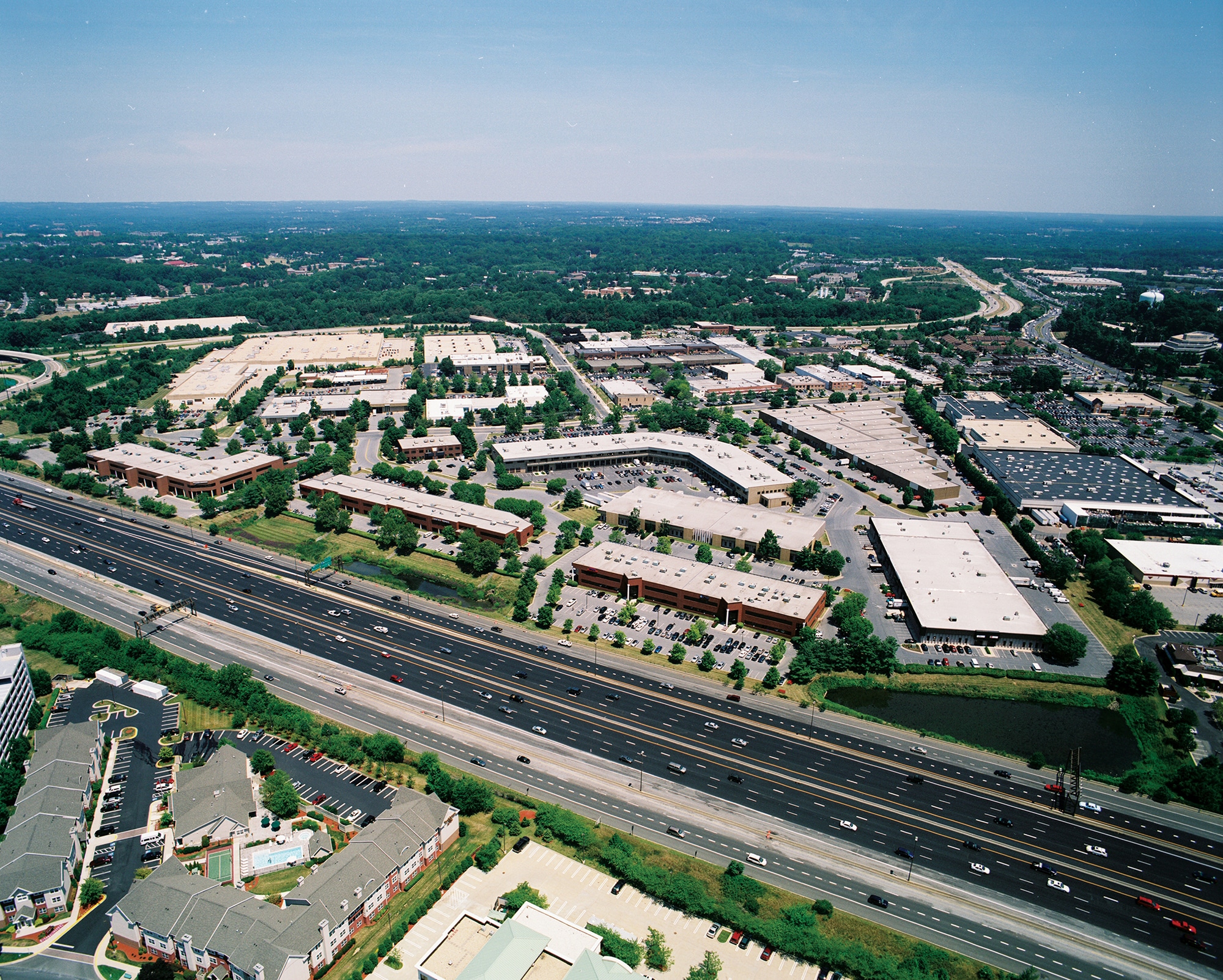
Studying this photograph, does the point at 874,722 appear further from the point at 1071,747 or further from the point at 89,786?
the point at 89,786

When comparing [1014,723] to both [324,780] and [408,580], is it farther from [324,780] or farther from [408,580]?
[408,580]

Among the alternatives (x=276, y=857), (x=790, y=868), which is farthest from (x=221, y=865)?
(x=790, y=868)

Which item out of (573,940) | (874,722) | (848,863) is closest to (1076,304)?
(874,722)

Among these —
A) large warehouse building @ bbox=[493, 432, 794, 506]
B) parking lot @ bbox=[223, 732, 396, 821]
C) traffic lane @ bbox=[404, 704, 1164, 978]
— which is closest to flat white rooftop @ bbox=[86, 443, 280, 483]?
large warehouse building @ bbox=[493, 432, 794, 506]

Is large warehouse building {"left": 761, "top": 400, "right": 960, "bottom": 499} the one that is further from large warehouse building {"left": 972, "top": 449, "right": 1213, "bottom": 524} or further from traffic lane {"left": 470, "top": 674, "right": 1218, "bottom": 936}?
traffic lane {"left": 470, "top": 674, "right": 1218, "bottom": 936}

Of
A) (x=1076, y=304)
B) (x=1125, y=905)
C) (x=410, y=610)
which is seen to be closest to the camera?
(x=1125, y=905)
